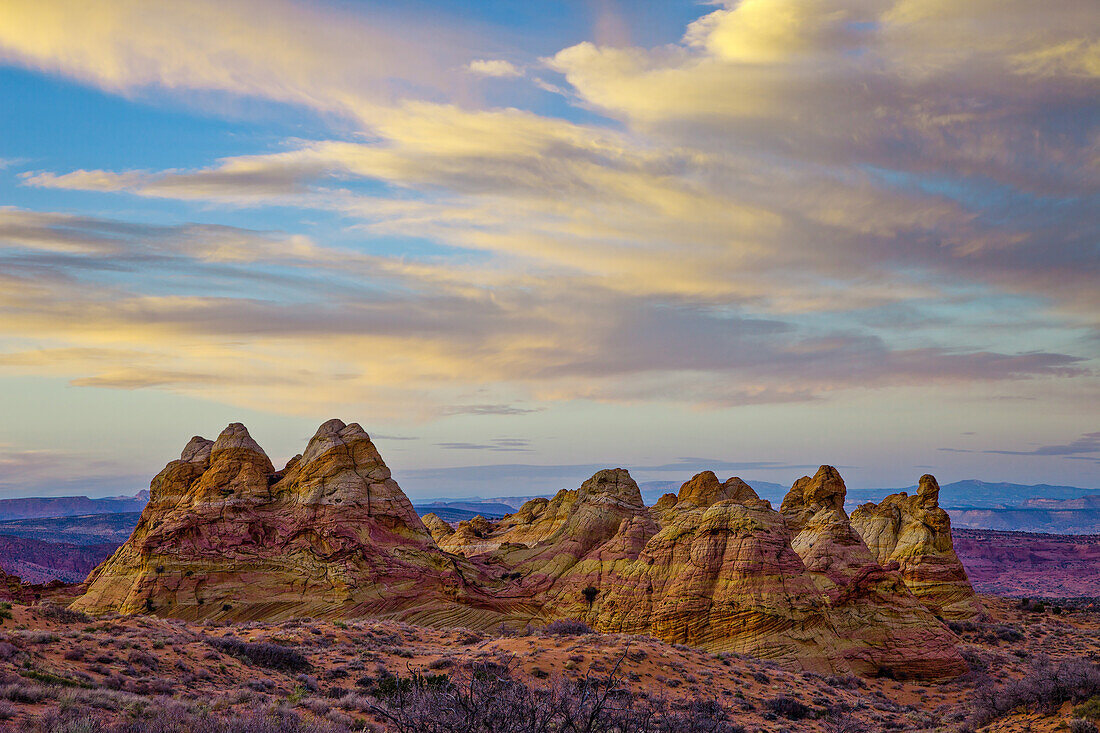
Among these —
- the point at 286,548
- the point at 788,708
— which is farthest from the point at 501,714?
the point at 286,548

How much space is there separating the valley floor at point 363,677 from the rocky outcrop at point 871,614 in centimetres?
127

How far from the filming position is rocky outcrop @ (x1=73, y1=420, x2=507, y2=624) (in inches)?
1845

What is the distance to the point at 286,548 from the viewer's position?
1983 inches

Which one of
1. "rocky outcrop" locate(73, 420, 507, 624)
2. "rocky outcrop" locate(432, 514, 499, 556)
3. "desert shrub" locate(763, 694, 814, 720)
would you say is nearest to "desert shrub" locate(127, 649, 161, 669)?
"desert shrub" locate(763, 694, 814, 720)

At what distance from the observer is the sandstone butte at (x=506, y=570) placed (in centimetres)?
3994

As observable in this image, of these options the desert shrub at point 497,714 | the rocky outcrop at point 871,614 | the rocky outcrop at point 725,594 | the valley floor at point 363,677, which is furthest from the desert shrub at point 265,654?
the rocky outcrop at point 871,614

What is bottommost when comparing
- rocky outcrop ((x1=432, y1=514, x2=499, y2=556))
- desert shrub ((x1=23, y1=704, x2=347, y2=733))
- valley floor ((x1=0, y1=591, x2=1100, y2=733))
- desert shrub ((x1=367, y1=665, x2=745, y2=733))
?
rocky outcrop ((x1=432, y1=514, x2=499, y2=556))

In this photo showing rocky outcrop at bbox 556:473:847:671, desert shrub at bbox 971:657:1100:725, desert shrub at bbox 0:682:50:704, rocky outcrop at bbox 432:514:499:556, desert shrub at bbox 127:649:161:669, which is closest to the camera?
desert shrub at bbox 0:682:50:704

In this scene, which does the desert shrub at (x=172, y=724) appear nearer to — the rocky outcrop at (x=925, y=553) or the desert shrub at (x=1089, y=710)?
the desert shrub at (x=1089, y=710)

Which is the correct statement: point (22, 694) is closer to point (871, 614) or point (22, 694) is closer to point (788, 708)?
point (788, 708)

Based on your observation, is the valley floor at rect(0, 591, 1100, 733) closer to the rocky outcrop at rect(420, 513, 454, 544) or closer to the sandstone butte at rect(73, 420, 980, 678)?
the sandstone butte at rect(73, 420, 980, 678)

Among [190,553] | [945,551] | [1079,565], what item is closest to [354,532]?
[190,553]

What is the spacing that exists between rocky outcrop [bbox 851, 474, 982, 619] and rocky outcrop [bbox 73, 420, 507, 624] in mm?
38409

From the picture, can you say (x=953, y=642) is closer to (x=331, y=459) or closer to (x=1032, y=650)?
(x=1032, y=650)
